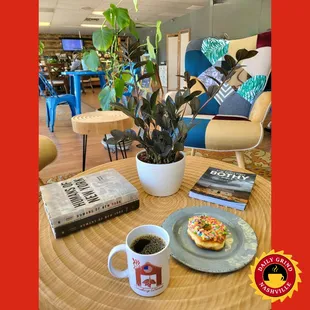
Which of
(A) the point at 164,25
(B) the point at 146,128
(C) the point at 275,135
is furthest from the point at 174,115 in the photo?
(A) the point at 164,25

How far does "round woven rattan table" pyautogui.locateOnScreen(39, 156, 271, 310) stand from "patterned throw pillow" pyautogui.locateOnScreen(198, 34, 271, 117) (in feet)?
4.10

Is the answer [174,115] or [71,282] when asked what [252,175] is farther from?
[71,282]

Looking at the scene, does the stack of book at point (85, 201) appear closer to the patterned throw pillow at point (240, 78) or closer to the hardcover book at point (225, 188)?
the hardcover book at point (225, 188)

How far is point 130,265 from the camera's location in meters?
0.42

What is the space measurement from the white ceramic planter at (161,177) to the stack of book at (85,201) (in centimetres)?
7

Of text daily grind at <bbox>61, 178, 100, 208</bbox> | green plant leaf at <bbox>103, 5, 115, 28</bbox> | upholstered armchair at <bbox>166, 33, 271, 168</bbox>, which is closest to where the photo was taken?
text daily grind at <bbox>61, 178, 100, 208</bbox>

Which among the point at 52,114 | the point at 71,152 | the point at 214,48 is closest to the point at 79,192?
the point at 214,48

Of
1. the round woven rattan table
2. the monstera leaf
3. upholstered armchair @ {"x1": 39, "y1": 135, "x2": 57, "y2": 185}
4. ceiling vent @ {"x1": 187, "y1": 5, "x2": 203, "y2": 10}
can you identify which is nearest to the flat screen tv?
ceiling vent @ {"x1": 187, "y1": 5, "x2": 203, "y2": 10}

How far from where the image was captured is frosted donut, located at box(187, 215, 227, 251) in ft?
1.71

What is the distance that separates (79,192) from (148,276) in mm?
347

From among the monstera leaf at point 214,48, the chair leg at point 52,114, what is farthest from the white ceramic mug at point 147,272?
the chair leg at point 52,114

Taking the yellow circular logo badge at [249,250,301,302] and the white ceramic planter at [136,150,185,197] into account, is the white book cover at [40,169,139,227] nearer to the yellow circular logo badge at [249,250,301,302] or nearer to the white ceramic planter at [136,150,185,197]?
the white ceramic planter at [136,150,185,197]

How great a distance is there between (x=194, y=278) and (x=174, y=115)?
0.39m

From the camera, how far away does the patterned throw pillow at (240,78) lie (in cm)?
166
